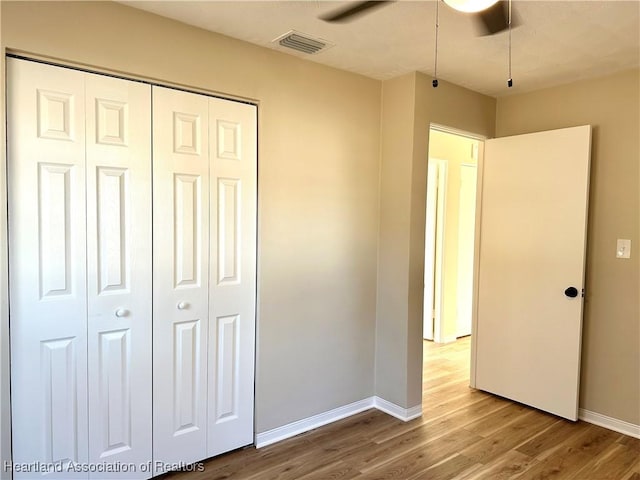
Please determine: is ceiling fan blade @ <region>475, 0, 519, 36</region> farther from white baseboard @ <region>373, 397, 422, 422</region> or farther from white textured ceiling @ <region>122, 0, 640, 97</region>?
white baseboard @ <region>373, 397, 422, 422</region>

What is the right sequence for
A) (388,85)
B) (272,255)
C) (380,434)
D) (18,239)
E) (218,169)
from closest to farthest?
1. (18,239)
2. (218,169)
3. (272,255)
4. (380,434)
5. (388,85)

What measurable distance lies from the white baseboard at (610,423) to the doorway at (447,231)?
185cm

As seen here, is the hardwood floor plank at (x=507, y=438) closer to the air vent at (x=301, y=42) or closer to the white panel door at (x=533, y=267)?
the white panel door at (x=533, y=267)

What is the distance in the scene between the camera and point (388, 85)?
3100mm

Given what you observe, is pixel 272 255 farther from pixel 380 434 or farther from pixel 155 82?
pixel 380 434

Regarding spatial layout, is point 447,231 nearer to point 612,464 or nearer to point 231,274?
point 612,464

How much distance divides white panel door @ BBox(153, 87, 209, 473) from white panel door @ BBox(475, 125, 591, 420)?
2.25m

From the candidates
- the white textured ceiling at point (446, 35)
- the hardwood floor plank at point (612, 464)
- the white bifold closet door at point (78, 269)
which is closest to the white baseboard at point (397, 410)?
the hardwood floor plank at point (612, 464)

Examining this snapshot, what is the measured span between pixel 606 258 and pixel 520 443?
1.36 meters

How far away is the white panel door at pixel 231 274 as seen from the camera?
2.43 meters

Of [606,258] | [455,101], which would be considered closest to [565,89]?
[455,101]

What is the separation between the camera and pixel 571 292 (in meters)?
3.02

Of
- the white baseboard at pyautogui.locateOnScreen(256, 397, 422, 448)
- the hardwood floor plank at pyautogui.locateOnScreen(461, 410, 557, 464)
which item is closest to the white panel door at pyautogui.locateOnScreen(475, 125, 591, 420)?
the hardwood floor plank at pyautogui.locateOnScreen(461, 410, 557, 464)

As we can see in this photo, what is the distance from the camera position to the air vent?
2.37 m
